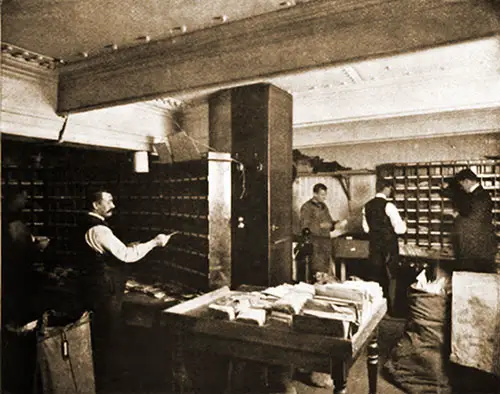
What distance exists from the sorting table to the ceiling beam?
1.55 metres

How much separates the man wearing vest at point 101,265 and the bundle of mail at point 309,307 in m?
1.20

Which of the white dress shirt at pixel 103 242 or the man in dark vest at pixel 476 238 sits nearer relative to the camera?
the white dress shirt at pixel 103 242

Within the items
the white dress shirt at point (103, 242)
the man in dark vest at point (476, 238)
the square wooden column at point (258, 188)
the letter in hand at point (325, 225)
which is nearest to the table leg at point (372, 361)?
the square wooden column at point (258, 188)

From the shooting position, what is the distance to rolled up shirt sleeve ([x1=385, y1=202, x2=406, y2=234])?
19.7ft

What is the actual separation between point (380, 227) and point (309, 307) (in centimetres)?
393

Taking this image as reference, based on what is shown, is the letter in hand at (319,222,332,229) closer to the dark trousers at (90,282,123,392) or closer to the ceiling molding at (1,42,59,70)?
the dark trousers at (90,282,123,392)

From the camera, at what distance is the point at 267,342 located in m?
2.18

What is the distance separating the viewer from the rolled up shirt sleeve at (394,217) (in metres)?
6.00

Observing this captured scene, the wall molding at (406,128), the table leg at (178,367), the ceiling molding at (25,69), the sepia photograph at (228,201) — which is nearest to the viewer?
the sepia photograph at (228,201)

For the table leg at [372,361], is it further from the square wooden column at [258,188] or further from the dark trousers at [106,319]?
the dark trousers at [106,319]

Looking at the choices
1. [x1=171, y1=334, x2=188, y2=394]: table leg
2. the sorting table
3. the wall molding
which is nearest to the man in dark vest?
the wall molding

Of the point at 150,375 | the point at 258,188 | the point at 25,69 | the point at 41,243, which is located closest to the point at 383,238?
the point at 258,188

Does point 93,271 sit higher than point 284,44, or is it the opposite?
point 284,44

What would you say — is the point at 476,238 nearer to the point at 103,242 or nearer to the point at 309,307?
the point at 309,307
